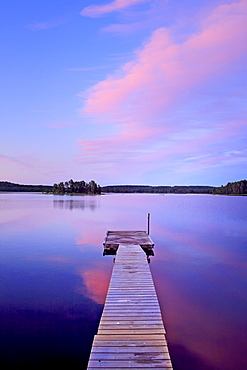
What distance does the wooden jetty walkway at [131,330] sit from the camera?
13.2 feet

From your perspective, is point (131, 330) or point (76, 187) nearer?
point (131, 330)

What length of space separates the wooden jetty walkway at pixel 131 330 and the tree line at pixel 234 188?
12963cm

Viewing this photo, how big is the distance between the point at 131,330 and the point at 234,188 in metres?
140

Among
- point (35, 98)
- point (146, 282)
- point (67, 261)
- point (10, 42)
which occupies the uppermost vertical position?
point (10, 42)

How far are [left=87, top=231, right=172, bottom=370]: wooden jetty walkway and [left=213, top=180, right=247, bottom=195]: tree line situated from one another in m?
130

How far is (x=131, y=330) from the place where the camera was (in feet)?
16.3

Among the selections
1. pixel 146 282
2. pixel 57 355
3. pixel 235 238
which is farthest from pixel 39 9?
pixel 235 238

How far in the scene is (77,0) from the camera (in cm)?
1648

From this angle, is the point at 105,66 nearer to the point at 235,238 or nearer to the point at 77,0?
the point at 77,0

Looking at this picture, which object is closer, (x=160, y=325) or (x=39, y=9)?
(x=160, y=325)

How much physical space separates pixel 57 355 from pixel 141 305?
7.02 feet

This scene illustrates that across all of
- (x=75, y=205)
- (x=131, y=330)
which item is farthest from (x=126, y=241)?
(x=75, y=205)

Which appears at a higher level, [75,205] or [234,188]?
[234,188]

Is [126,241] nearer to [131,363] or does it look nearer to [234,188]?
[131,363]
